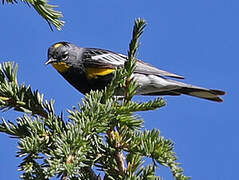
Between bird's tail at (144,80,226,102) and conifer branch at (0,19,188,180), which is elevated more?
bird's tail at (144,80,226,102)

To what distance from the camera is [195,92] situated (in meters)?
4.86

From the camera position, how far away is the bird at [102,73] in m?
4.15

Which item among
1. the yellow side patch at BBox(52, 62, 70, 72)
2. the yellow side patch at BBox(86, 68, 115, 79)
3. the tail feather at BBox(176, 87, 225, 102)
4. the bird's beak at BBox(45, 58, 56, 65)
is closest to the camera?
the yellow side patch at BBox(86, 68, 115, 79)

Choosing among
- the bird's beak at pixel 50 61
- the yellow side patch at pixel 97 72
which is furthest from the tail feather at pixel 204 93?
the bird's beak at pixel 50 61

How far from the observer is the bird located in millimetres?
4152

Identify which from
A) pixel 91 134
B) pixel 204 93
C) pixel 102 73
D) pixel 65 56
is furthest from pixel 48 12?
pixel 204 93

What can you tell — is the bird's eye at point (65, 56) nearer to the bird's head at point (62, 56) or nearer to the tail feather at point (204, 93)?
the bird's head at point (62, 56)

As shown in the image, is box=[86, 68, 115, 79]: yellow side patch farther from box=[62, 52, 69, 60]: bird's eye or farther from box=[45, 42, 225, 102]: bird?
box=[62, 52, 69, 60]: bird's eye

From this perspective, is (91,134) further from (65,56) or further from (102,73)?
(65,56)

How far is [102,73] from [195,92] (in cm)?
125

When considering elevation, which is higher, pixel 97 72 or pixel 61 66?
pixel 61 66

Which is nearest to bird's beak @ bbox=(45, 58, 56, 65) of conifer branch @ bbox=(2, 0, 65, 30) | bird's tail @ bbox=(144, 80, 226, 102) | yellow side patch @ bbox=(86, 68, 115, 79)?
yellow side patch @ bbox=(86, 68, 115, 79)

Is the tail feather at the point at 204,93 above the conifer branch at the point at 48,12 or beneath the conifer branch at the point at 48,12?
above

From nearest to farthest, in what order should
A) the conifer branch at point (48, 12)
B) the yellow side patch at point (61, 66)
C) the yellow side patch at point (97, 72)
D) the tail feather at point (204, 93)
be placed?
1. the conifer branch at point (48, 12)
2. the yellow side patch at point (97, 72)
3. the yellow side patch at point (61, 66)
4. the tail feather at point (204, 93)
